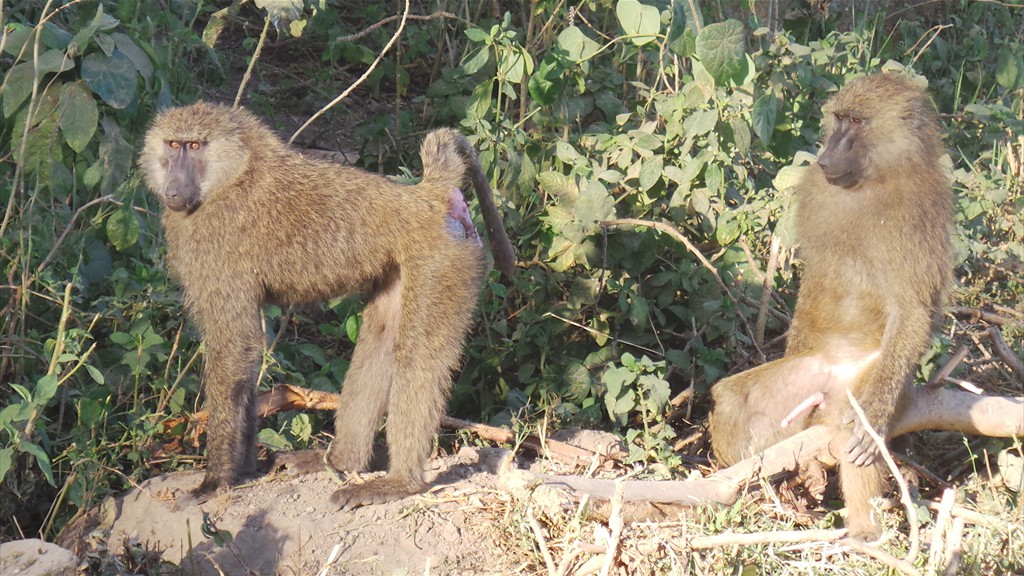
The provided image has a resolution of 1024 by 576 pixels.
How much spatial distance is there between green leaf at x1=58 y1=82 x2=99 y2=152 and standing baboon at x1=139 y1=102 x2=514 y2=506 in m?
0.48

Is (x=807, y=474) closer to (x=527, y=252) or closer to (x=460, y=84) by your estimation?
(x=527, y=252)

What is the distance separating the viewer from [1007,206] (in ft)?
21.2

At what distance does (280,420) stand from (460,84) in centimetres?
244

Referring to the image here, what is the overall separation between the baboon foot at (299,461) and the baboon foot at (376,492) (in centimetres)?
32

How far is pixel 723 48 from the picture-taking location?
4738mm

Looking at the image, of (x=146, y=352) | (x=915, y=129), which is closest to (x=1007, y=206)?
(x=915, y=129)

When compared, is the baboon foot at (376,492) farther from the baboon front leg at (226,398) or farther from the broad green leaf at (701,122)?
the broad green leaf at (701,122)

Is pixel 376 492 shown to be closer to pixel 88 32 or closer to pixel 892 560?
pixel 892 560

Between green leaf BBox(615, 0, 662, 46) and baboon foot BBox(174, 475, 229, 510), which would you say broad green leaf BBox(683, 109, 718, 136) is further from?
baboon foot BBox(174, 475, 229, 510)

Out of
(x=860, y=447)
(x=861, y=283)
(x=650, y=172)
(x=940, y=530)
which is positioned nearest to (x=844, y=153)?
(x=861, y=283)

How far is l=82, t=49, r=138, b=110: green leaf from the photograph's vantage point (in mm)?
4391

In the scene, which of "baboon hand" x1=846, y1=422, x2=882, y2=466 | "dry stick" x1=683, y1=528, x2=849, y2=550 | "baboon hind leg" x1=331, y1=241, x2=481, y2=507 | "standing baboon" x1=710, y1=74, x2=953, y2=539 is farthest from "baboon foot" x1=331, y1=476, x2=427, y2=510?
"baboon hand" x1=846, y1=422, x2=882, y2=466

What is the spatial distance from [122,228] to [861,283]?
285cm

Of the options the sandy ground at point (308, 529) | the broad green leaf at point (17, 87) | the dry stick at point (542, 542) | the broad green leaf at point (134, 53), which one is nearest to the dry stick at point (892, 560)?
the dry stick at point (542, 542)
